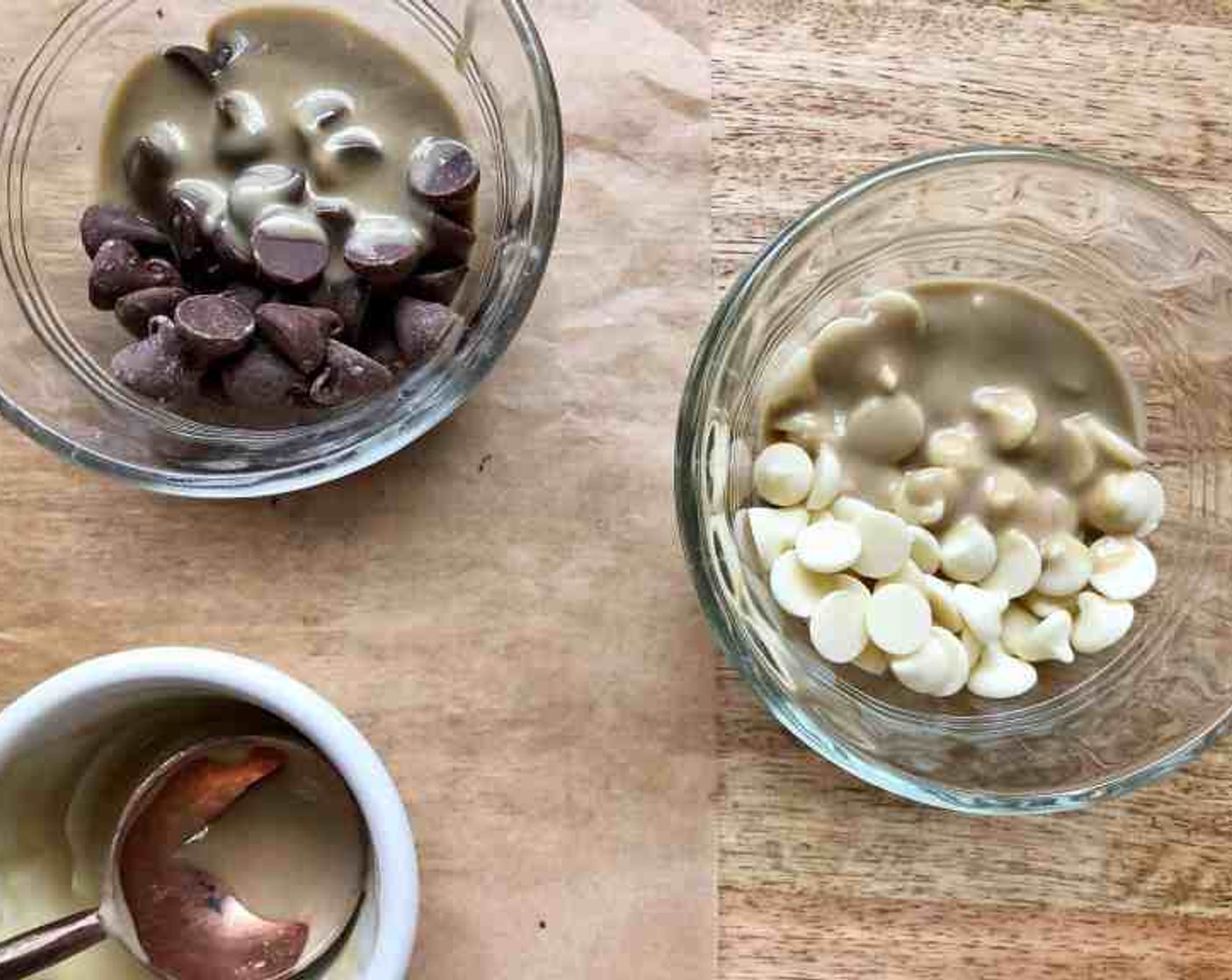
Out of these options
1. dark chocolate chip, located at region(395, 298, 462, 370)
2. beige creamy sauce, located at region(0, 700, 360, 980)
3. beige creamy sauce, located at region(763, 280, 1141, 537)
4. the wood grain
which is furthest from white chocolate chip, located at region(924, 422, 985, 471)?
beige creamy sauce, located at region(0, 700, 360, 980)

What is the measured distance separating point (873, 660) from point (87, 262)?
46cm

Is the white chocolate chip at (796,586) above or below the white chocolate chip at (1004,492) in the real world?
below

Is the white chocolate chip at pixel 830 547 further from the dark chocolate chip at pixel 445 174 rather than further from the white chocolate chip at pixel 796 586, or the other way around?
the dark chocolate chip at pixel 445 174

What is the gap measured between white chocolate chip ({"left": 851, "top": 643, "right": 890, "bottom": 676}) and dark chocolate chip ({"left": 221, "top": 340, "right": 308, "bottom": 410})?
31cm

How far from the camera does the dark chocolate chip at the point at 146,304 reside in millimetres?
778

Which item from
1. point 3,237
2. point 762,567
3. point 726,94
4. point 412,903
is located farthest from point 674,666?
point 3,237

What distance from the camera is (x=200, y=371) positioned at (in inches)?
30.7

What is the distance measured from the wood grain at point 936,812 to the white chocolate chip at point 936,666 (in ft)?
0.27

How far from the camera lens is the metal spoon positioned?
0.77 meters

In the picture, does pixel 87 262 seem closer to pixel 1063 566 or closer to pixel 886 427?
pixel 886 427

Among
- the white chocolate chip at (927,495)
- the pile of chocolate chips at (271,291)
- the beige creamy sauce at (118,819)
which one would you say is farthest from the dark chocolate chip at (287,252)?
the white chocolate chip at (927,495)

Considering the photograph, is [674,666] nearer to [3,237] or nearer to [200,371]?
[200,371]

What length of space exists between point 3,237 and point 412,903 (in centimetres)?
41

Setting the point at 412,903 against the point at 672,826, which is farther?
the point at 672,826
